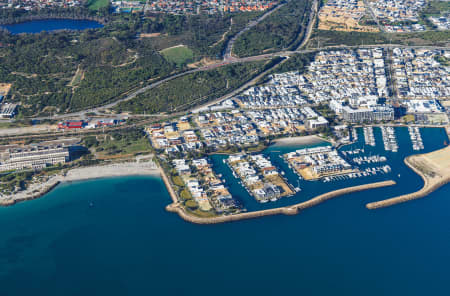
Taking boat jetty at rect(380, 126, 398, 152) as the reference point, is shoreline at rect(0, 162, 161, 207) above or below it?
below

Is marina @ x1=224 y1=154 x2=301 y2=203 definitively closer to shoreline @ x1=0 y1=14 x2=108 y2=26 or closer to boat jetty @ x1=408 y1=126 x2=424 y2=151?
boat jetty @ x1=408 y1=126 x2=424 y2=151

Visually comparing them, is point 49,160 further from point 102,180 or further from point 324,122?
point 324,122

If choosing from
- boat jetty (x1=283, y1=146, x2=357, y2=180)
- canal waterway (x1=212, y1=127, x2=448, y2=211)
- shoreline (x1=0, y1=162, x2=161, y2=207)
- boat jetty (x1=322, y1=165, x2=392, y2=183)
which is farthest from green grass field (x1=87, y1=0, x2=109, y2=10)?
boat jetty (x1=322, y1=165, x2=392, y2=183)

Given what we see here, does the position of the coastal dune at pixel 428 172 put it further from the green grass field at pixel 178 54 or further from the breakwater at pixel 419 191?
the green grass field at pixel 178 54

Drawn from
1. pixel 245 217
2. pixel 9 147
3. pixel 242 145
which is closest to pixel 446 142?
pixel 242 145

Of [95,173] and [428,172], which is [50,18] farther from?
[428,172]

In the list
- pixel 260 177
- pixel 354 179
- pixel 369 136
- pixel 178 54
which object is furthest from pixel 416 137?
pixel 178 54
